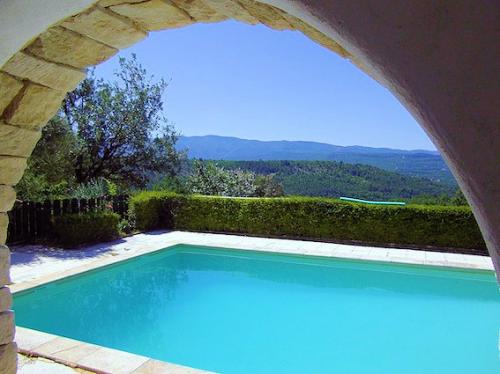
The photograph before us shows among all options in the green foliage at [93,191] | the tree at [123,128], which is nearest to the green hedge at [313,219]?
the green foliage at [93,191]

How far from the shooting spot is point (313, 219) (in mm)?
10523

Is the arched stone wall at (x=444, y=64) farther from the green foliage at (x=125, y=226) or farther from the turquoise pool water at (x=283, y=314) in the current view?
the green foliage at (x=125, y=226)

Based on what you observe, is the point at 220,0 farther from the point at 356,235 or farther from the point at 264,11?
the point at 356,235

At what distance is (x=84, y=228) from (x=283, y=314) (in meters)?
5.31

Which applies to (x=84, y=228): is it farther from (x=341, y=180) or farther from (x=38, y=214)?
(x=341, y=180)

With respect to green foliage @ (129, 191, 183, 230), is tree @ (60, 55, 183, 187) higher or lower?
higher

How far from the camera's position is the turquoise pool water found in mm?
5184

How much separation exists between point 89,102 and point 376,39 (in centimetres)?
1434

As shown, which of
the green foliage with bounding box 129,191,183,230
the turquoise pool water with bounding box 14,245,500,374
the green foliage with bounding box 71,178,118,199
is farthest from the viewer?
the green foliage with bounding box 129,191,183,230

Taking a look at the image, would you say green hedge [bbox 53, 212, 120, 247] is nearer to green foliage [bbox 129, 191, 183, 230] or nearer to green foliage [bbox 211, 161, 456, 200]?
green foliage [bbox 129, 191, 183, 230]

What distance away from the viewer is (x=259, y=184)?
13.7 metres

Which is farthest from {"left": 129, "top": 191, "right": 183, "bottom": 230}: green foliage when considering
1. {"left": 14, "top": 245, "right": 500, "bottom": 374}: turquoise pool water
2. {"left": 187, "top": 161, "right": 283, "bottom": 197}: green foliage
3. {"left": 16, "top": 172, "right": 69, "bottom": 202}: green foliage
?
{"left": 14, "top": 245, "right": 500, "bottom": 374}: turquoise pool water

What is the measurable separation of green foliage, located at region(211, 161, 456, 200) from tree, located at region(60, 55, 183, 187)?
6098 millimetres

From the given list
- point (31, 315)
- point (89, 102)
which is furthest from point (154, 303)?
point (89, 102)
